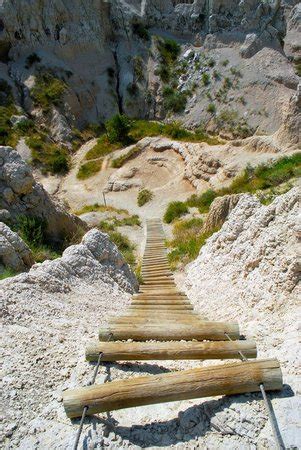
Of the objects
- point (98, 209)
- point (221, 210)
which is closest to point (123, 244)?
point (221, 210)

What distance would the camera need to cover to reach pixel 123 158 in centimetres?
2833

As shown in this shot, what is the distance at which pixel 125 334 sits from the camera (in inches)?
181

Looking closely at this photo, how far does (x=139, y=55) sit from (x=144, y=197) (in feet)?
63.4

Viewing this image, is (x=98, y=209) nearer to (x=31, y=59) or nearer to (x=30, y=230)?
(x=30, y=230)

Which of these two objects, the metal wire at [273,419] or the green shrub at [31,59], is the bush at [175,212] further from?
the green shrub at [31,59]

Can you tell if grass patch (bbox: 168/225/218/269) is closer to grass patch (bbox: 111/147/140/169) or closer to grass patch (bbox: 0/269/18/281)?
grass patch (bbox: 0/269/18/281)

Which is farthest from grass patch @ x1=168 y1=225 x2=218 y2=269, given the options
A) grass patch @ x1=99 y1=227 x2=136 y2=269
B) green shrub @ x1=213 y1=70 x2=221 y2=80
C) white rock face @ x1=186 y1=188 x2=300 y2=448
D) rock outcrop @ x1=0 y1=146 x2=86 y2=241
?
green shrub @ x1=213 y1=70 x2=221 y2=80

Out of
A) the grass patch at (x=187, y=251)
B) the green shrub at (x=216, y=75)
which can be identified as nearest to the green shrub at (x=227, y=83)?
the green shrub at (x=216, y=75)

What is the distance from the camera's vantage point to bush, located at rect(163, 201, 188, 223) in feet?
65.2

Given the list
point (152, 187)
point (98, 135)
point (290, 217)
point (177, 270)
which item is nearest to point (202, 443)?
point (290, 217)

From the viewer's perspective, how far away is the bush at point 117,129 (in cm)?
3092

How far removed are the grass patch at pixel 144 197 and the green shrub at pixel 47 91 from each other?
13.3 meters

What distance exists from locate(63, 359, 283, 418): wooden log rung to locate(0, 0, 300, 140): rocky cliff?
2918cm

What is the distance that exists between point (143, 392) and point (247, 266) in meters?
3.87
